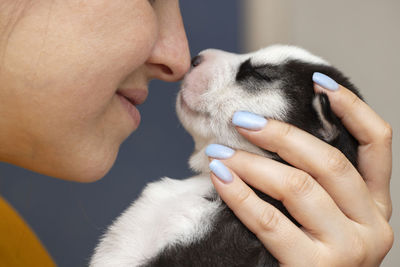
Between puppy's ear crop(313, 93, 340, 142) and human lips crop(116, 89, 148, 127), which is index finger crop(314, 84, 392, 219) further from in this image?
human lips crop(116, 89, 148, 127)

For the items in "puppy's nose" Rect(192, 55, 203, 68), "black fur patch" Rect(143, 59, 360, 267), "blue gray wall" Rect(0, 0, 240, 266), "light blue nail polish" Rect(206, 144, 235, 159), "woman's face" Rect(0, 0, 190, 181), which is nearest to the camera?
"woman's face" Rect(0, 0, 190, 181)

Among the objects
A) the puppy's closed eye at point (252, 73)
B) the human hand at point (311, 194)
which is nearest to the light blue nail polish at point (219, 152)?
the human hand at point (311, 194)

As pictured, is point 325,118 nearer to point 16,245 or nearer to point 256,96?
point 256,96

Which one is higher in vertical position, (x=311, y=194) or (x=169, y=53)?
(x=169, y=53)

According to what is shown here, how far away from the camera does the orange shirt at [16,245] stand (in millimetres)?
1160

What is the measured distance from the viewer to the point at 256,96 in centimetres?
100

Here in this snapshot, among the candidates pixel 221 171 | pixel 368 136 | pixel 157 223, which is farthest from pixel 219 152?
pixel 368 136

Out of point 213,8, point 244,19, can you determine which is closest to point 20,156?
point 213,8

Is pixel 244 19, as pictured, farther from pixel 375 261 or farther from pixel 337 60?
pixel 375 261

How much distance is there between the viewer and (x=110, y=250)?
3.18ft

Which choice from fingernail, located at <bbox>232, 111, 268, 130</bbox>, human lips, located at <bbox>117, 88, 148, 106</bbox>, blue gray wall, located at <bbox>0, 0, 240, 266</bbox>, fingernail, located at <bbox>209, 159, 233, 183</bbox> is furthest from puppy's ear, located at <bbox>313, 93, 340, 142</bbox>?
blue gray wall, located at <bbox>0, 0, 240, 266</bbox>

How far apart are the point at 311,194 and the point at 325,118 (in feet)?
0.55

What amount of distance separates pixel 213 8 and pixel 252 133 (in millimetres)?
1163

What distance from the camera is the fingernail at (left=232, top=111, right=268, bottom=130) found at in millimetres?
922
